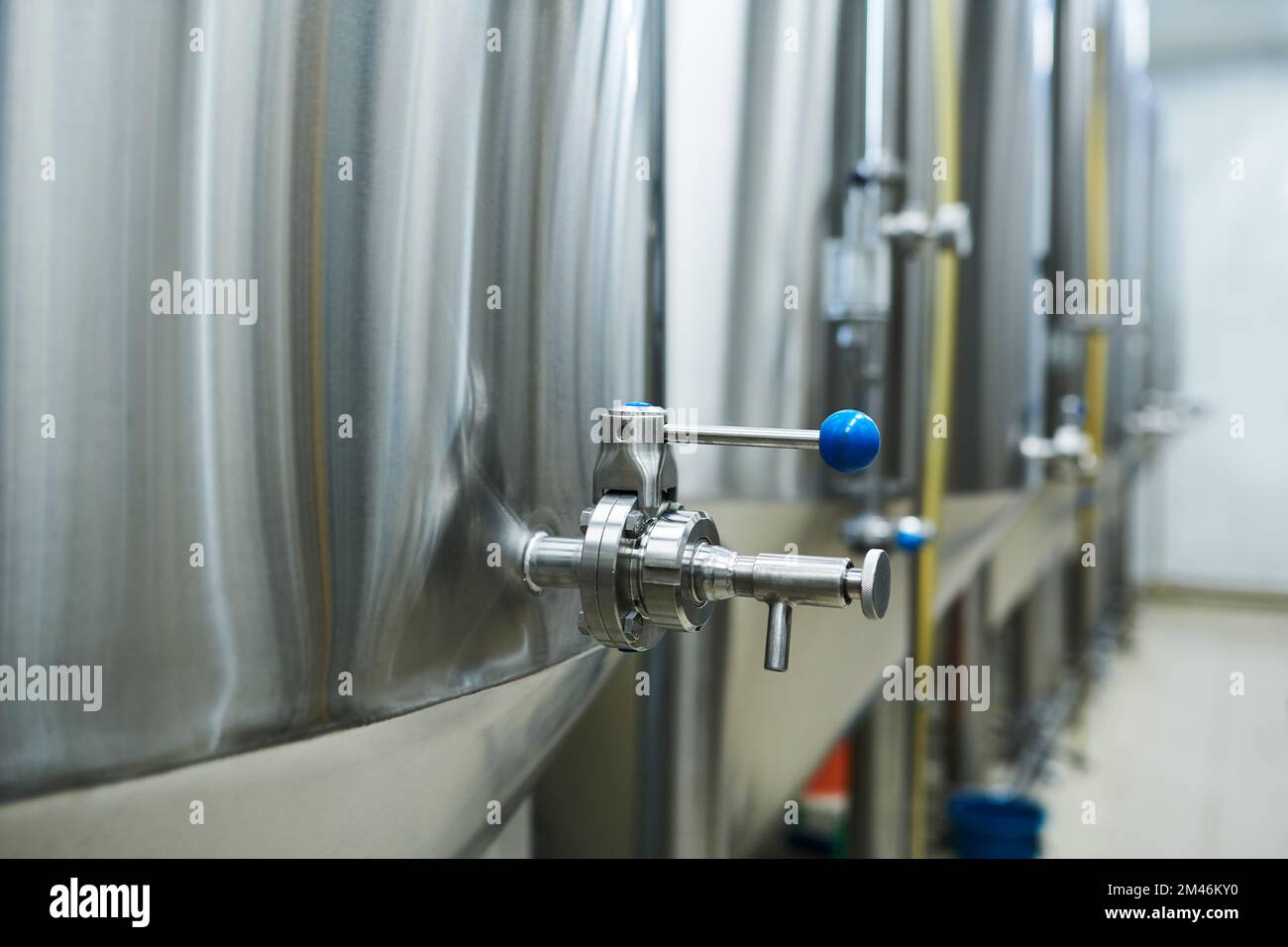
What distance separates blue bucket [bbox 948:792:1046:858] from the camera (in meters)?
1.72

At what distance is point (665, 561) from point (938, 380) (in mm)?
812

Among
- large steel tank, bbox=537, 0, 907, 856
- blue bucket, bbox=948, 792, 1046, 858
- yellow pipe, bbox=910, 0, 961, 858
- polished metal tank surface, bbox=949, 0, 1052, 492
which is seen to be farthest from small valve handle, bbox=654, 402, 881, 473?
blue bucket, bbox=948, 792, 1046, 858

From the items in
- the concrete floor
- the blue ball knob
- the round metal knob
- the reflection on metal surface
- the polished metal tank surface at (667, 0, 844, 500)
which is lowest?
the concrete floor

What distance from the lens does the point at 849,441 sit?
1.50 ft

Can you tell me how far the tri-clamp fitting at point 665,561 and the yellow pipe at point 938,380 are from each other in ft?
2.22

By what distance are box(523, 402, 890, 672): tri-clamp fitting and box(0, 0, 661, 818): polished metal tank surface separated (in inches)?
1.1

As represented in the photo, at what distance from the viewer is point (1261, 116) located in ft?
13.2

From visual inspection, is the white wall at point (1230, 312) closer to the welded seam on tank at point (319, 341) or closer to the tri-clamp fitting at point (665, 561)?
the tri-clamp fitting at point (665, 561)

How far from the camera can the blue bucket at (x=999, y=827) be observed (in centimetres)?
172

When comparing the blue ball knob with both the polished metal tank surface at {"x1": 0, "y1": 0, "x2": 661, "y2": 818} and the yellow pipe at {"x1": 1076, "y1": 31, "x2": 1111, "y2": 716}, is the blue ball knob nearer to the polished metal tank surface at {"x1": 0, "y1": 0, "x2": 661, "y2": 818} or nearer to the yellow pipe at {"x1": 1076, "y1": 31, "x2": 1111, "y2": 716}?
the polished metal tank surface at {"x1": 0, "y1": 0, "x2": 661, "y2": 818}

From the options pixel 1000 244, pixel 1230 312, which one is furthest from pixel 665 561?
pixel 1230 312

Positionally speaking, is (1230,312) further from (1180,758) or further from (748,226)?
(748,226)
